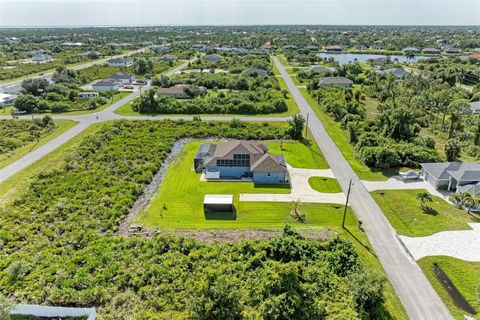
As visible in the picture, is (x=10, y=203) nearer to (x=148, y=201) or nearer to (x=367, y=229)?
(x=148, y=201)

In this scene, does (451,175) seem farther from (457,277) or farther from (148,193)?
(148,193)

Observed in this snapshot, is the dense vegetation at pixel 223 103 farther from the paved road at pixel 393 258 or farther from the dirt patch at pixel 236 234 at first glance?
the dirt patch at pixel 236 234

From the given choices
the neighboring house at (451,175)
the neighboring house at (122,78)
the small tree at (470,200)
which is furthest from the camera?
the neighboring house at (122,78)

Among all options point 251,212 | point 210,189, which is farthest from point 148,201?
point 251,212

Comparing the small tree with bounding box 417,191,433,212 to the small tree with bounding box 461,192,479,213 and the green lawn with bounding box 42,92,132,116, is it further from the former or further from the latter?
the green lawn with bounding box 42,92,132,116

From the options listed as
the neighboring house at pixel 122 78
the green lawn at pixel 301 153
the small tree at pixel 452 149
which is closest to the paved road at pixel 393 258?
the green lawn at pixel 301 153

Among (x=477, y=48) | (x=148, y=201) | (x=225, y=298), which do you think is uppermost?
(x=477, y=48)
